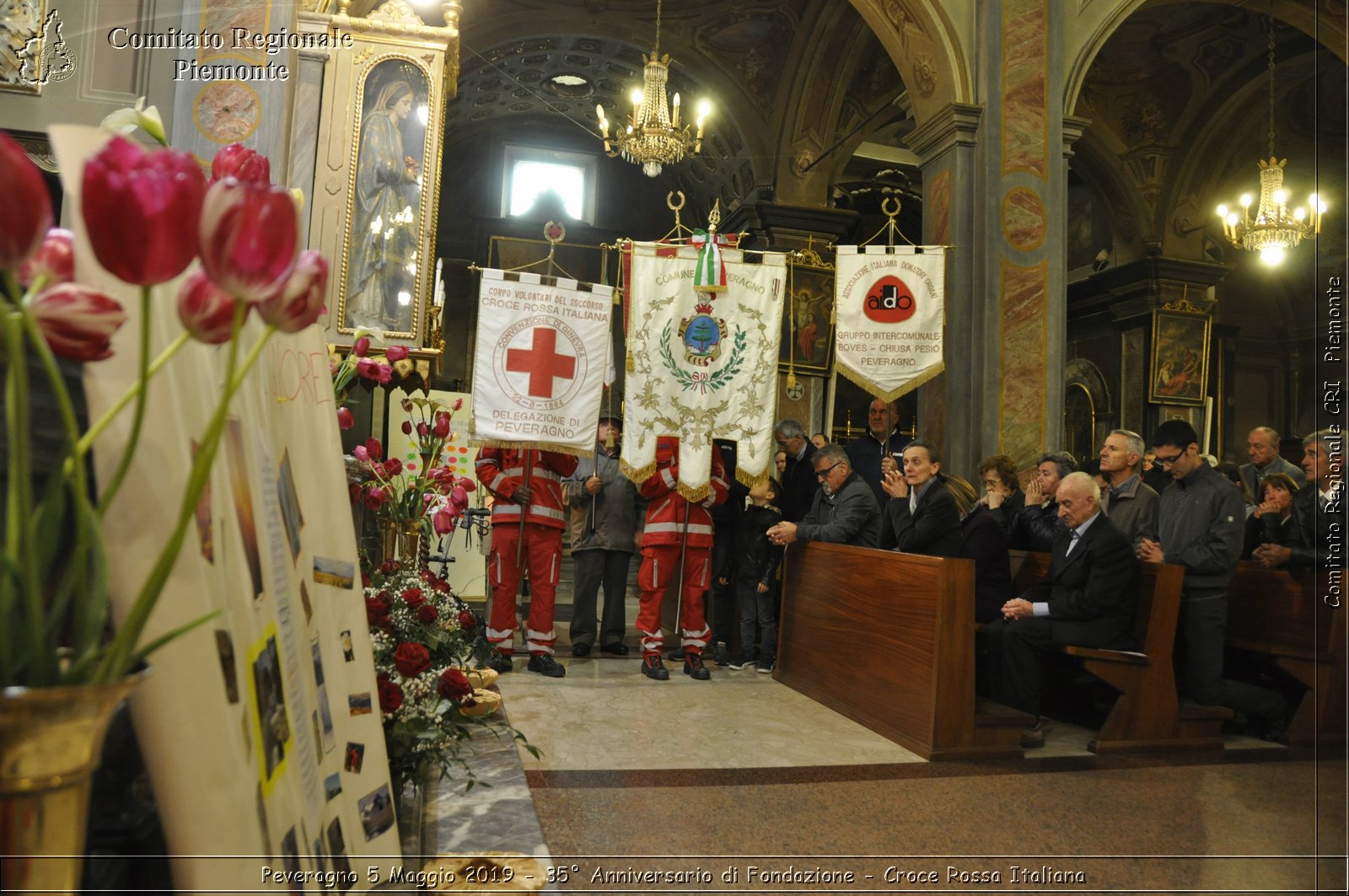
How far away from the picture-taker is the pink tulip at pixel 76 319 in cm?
71

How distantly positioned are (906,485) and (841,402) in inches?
447

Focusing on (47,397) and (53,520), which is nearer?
(53,520)

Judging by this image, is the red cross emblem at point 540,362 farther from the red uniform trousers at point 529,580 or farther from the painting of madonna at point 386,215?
the painting of madonna at point 386,215

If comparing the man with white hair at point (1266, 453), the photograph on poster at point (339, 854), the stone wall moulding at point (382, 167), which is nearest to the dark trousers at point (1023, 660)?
the man with white hair at point (1266, 453)

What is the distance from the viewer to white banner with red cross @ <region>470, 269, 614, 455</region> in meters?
5.82

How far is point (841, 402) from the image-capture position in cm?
1666

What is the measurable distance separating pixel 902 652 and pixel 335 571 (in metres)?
3.40

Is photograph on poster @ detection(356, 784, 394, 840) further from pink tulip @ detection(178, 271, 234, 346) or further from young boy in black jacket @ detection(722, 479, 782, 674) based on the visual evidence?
young boy in black jacket @ detection(722, 479, 782, 674)

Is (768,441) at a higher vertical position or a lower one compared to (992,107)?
lower

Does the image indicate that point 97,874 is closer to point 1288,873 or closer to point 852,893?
point 852,893

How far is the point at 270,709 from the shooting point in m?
1.14

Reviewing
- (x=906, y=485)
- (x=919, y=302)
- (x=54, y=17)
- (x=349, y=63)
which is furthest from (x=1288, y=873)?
(x=54, y=17)

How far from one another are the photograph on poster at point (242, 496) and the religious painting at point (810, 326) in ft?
33.4

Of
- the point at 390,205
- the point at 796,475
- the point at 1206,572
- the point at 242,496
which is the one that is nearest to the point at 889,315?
the point at 796,475
